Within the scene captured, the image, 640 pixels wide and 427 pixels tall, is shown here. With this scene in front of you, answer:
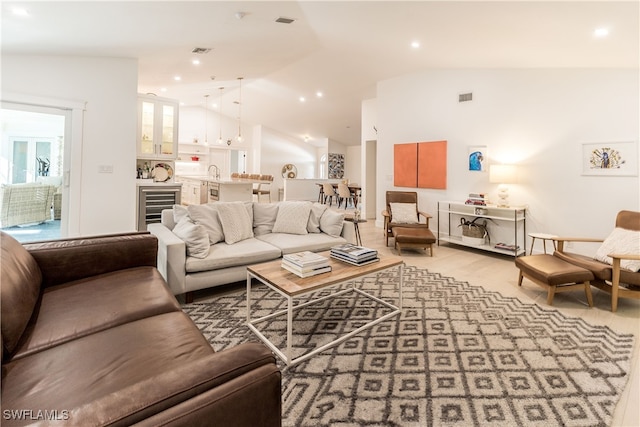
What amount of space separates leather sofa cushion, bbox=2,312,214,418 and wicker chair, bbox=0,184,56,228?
388cm

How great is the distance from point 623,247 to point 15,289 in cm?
451

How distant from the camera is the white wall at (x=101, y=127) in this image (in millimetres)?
4047

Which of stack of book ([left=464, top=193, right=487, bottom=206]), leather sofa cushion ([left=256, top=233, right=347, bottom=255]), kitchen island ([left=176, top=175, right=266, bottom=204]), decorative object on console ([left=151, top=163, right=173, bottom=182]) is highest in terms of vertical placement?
decorative object on console ([left=151, top=163, right=173, bottom=182])

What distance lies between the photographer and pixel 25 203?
4.10 metres

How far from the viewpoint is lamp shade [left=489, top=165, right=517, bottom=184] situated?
14.8ft

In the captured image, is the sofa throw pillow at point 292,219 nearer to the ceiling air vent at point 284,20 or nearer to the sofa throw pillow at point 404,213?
the sofa throw pillow at point 404,213

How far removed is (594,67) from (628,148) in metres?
1.11

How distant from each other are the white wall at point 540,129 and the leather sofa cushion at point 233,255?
3.76 m

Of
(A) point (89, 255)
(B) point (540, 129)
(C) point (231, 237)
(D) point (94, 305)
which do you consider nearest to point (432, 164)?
(B) point (540, 129)

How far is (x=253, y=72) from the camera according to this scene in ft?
21.2

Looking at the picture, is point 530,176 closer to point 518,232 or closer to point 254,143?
point 518,232

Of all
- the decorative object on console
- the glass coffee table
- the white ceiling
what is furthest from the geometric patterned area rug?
the decorative object on console

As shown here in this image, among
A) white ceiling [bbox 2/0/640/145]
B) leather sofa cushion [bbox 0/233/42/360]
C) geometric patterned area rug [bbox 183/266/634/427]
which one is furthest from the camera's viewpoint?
white ceiling [bbox 2/0/640/145]

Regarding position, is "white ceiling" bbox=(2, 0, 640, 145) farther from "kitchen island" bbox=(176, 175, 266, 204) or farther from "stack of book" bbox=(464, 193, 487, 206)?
"kitchen island" bbox=(176, 175, 266, 204)
